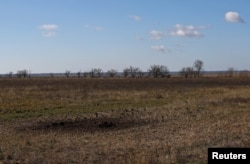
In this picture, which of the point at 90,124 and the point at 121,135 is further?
the point at 90,124

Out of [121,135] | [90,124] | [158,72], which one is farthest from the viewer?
[158,72]

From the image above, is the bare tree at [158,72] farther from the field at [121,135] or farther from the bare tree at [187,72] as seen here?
the field at [121,135]

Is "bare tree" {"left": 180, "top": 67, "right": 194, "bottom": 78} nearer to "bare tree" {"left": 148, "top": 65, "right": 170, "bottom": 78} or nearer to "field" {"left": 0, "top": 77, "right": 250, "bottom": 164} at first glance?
"bare tree" {"left": 148, "top": 65, "right": 170, "bottom": 78}

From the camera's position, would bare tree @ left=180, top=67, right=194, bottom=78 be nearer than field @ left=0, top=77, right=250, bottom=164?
No

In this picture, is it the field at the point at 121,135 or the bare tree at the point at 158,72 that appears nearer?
the field at the point at 121,135

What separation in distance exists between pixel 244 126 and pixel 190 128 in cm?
222

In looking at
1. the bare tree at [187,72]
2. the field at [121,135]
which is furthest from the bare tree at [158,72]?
the field at [121,135]

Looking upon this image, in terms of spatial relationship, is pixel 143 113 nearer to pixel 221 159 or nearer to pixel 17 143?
pixel 17 143

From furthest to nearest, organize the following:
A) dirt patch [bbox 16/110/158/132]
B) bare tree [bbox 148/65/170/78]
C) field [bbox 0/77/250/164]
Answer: bare tree [bbox 148/65/170/78], dirt patch [bbox 16/110/158/132], field [bbox 0/77/250/164]

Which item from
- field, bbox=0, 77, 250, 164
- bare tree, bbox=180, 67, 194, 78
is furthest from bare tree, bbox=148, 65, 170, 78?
field, bbox=0, 77, 250, 164

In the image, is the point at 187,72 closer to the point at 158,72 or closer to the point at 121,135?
the point at 158,72

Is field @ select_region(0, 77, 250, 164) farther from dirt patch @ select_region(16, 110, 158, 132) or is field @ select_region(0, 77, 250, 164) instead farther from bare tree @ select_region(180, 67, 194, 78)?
bare tree @ select_region(180, 67, 194, 78)

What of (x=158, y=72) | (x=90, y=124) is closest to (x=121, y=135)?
(x=90, y=124)

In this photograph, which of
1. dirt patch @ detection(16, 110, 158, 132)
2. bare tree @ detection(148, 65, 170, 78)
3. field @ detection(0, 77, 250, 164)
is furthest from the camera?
bare tree @ detection(148, 65, 170, 78)
